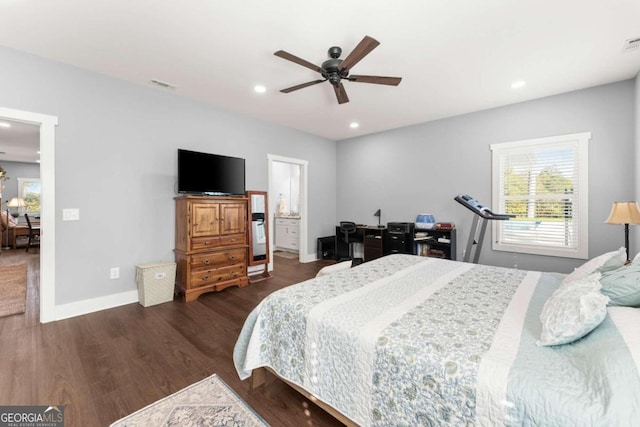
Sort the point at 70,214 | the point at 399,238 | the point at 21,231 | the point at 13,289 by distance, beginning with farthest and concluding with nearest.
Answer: the point at 21,231
the point at 399,238
the point at 13,289
the point at 70,214

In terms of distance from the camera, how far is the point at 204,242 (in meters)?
3.69

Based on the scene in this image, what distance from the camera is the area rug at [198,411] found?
5.04 ft

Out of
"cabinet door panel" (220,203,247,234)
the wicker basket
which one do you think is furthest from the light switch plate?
"cabinet door panel" (220,203,247,234)

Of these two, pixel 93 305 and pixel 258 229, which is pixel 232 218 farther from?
pixel 93 305

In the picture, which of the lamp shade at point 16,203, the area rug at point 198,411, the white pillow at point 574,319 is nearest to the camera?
the white pillow at point 574,319

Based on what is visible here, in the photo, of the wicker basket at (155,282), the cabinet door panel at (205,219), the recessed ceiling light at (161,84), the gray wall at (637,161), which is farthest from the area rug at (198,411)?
the gray wall at (637,161)

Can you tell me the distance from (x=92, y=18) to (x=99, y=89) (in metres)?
1.18

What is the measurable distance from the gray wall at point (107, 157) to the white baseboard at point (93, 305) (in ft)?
0.19

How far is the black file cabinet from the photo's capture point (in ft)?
15.6

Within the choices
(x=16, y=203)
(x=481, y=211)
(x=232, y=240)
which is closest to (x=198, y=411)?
(x=232, y=240)

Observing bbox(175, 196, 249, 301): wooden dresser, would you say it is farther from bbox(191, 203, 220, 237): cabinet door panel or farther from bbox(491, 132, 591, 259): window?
bbox(491, 132, 591, 259): window

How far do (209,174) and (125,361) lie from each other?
246 centimetres

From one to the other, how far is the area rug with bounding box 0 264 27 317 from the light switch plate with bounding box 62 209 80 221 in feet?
3.97

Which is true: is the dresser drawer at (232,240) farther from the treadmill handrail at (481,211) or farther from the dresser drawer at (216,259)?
the treadmill handrail at (481,211)
